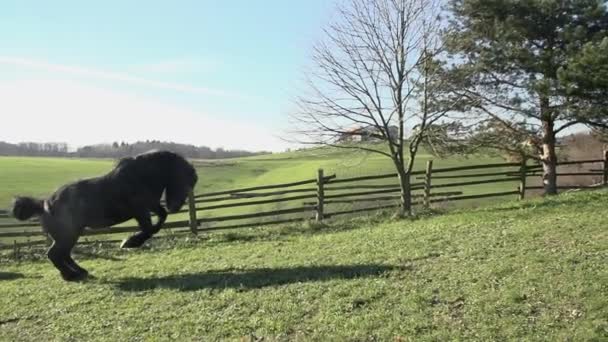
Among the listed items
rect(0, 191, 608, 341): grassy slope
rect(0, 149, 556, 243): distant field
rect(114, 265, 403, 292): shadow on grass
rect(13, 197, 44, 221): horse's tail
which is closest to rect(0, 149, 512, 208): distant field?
rect(0, 149, 556, 243): distant field

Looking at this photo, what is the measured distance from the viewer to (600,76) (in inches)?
527

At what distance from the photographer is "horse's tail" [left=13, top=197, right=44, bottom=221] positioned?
830cm

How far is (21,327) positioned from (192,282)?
6.77 feet

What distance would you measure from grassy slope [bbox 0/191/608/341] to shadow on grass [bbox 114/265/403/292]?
0.07ft

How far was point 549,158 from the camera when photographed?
1723 cm

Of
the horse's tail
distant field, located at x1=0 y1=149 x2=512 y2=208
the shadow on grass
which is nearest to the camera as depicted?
the shadow on grass

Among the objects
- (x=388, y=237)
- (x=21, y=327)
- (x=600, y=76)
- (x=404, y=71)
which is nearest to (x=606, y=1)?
(x=600, y=76)

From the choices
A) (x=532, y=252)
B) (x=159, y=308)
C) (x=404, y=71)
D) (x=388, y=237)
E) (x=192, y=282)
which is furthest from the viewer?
(x=404, y=71)

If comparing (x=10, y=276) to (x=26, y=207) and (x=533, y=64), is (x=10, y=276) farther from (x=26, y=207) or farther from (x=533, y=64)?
(x=533, y=64)

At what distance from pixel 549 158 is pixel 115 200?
45.0ft

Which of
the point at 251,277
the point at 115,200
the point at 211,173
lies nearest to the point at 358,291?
the point at 251,277

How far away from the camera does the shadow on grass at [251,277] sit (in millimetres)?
6879

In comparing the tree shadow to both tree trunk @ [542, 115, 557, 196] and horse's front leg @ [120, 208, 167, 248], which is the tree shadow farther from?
tree trunk @ [542, 115, 557, 196]

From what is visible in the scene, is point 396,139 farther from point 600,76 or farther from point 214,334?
point 214,334
